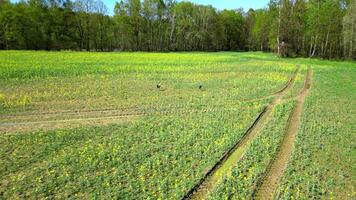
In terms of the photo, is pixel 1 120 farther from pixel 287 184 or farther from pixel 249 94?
pixel 249 94

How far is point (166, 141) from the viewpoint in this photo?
14.5 m

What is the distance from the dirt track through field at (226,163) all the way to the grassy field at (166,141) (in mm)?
46

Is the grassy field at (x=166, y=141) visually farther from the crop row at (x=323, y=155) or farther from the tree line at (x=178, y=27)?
the tree line at (x=178, y=27)

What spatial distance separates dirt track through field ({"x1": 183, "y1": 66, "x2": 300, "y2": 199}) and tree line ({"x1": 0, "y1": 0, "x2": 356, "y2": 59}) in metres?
52.6

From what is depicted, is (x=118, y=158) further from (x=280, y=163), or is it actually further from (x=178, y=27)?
(x=178, y=27)

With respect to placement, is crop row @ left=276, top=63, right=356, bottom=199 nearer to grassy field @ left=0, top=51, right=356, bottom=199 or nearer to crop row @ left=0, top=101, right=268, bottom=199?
grassy field @ left=0, top=51, right=356, bottom=199

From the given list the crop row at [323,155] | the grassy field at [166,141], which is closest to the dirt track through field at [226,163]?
the grassy field at [166,141]

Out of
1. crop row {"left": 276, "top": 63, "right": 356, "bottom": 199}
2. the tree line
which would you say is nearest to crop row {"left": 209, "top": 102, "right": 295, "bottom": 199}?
crop row {"left": 276, "top": 63, "right": 356, "bottom": 199}

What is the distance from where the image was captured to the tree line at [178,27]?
72.0m

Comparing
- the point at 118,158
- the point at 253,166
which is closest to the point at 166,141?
the point at 118,158

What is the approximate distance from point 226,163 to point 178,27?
341 ft

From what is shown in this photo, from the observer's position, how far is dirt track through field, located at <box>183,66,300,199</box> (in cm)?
1012

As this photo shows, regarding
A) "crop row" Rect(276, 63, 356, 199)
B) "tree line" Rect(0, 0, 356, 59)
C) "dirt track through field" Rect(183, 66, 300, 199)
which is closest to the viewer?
"dirt track through field" Rect(183, 66, 300, 199)

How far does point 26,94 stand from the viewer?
23438 millimetres
